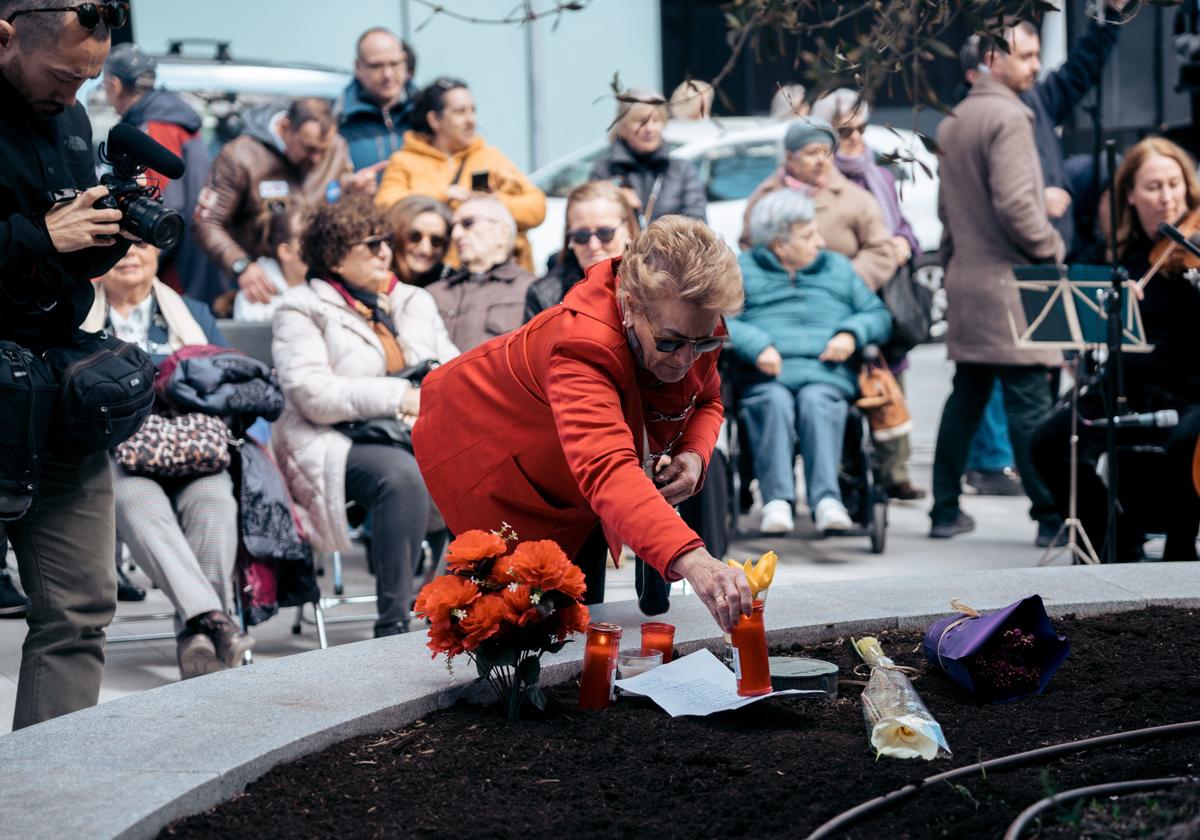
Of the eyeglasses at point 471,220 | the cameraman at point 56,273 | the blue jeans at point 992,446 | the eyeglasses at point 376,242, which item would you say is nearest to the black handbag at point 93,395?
the cameraman at point 56,273

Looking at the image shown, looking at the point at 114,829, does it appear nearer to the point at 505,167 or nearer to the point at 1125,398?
the point at 1125,398

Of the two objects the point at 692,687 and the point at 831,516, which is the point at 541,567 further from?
the point at 831,516

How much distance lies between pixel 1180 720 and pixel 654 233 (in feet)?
4.78

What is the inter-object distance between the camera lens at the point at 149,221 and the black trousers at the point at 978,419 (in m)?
4.84

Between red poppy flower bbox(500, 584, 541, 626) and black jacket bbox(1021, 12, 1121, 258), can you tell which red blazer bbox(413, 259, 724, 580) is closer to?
red poppy flower bbox(500, 584, 541, 626)

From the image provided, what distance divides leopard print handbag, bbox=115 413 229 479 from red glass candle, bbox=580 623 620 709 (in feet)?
7.32

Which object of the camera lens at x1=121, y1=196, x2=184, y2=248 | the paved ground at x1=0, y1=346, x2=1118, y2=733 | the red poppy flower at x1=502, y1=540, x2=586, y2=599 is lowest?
the paved ground at x1=0, y1=346, x2=1118, y2=733

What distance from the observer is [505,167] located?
8039 mm

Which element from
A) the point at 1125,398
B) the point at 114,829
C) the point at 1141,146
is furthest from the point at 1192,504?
the point at 114,829

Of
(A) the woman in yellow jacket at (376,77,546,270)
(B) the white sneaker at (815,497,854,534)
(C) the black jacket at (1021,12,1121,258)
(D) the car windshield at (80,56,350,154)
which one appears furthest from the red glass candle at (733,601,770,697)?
(D) the car windshield at (80,56,350,154)

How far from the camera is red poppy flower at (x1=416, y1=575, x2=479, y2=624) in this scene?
3.31 m

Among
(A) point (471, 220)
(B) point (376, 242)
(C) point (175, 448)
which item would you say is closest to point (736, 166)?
(A) point (471, 220)

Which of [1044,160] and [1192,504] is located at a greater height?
[1044,160]

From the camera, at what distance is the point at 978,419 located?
782cm
